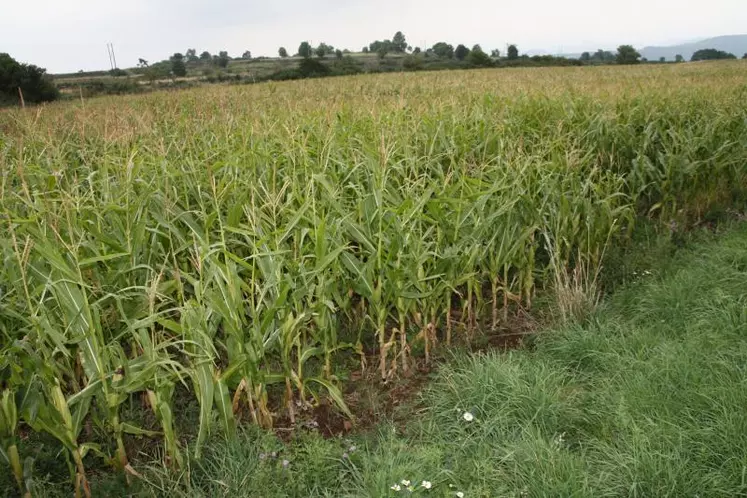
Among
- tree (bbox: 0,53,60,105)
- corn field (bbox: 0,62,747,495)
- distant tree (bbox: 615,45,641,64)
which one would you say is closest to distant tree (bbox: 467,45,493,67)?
distant tree (bbox: 615,45,641,64)

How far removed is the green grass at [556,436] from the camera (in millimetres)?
1916

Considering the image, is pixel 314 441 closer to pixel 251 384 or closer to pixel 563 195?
pixel 251 384

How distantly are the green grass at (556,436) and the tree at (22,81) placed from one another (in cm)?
2067

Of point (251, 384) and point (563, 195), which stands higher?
point (563, 195)

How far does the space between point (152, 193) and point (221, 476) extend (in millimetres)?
1370

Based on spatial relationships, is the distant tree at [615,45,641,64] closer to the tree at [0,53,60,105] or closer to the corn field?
the tree at [0,53,60,105]

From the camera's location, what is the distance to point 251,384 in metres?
2.32

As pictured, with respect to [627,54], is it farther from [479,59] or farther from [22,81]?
[22,81]

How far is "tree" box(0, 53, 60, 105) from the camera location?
741 inches

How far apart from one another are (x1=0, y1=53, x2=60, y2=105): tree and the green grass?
20674mm

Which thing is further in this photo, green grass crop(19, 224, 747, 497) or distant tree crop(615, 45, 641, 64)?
distant tree crop(615, 45, 641, 64)

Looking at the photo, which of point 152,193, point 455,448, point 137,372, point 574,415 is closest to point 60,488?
point 137,372

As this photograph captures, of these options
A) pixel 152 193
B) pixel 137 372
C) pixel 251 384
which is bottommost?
pixel 251 384

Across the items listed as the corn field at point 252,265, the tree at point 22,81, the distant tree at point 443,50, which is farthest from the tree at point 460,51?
the corn field at point 252,265
